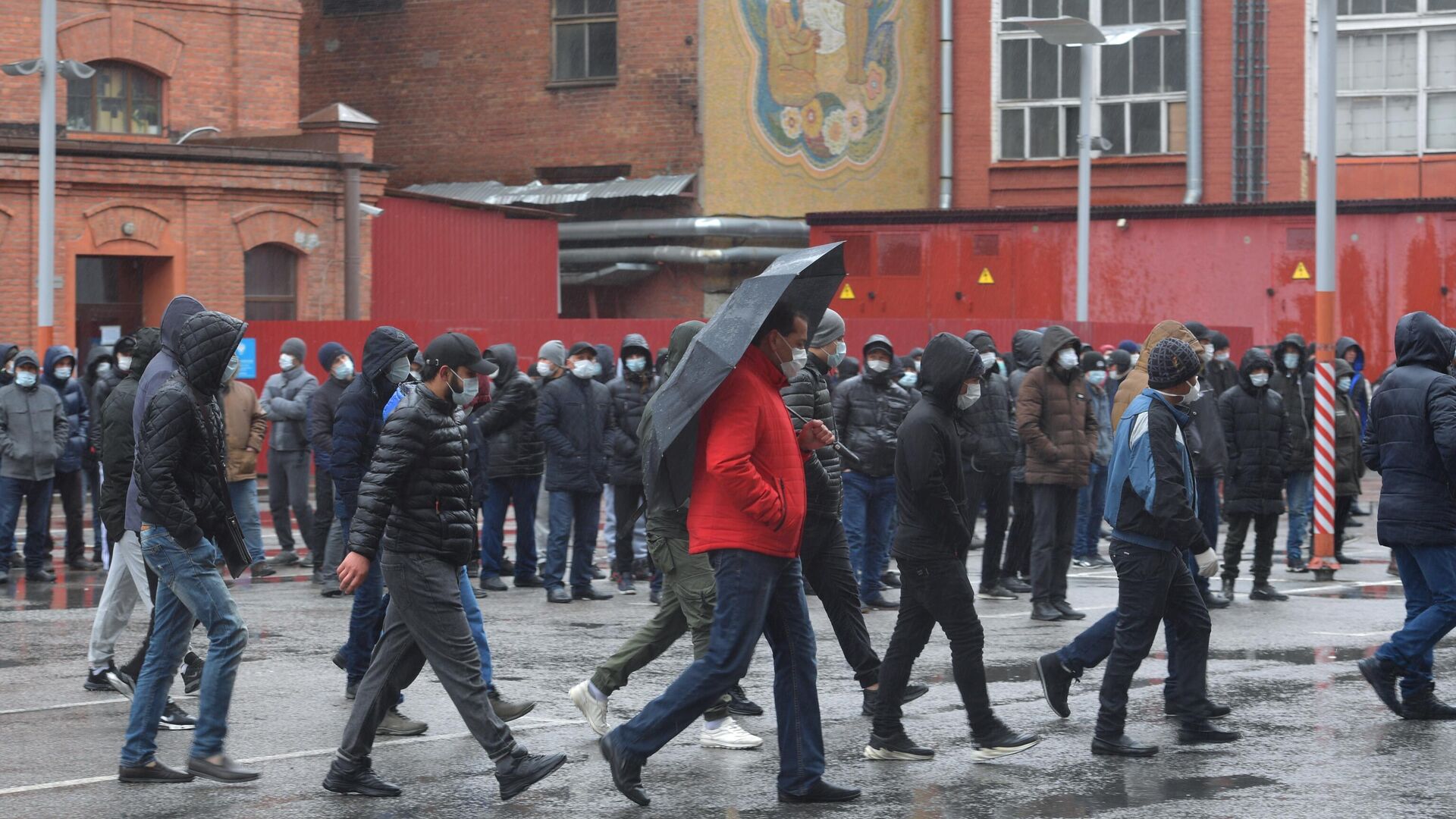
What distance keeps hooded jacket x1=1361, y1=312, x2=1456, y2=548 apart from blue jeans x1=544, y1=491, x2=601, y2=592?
633 centimetres

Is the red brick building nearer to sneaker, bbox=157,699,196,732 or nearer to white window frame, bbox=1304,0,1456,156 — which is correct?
sneaker, bbox=157,699,196,732

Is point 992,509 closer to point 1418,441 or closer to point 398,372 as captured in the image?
point 1418,441

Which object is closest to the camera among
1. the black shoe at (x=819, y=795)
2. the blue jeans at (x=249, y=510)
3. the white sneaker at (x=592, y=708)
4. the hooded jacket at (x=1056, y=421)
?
the black shoe at (x=819, y=795)

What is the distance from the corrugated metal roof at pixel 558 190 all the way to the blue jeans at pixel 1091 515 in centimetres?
1646

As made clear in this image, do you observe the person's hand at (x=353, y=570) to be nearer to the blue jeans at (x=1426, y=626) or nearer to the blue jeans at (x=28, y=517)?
the blue jeans at (x=1426, y=626)

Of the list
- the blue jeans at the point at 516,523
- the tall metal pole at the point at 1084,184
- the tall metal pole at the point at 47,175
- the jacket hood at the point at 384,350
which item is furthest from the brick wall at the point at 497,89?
the jacket hood at the point at 384,350

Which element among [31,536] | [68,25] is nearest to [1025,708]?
[31,536]

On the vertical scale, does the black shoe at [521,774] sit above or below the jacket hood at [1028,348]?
below

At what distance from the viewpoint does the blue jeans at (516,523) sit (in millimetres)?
14211

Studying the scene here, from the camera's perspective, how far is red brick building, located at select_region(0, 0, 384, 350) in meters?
25.3

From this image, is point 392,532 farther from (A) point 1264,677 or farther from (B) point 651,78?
(B) point 651,78

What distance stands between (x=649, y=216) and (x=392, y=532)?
25621 millimetres

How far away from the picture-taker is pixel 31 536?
49.0 ft

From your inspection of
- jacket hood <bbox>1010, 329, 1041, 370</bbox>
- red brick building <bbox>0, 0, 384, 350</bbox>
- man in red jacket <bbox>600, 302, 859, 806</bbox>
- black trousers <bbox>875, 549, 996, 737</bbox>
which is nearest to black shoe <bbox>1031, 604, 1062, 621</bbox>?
jacket hood <bbox>1010, 329, 1041, 370</bbox>
